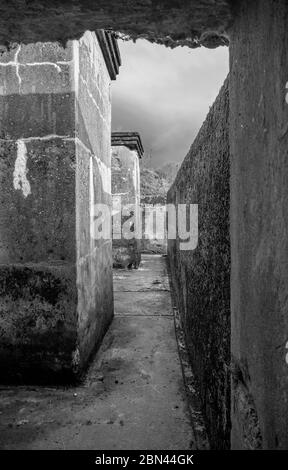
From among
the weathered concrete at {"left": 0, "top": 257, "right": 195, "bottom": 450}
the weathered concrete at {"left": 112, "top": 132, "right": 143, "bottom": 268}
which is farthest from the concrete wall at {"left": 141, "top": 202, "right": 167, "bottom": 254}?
the weathered concrete at {"left": 0, "top": 257, "right": 195, "bottom": 450}

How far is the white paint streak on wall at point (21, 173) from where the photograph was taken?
8.10 feet

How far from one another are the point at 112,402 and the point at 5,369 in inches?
33.4

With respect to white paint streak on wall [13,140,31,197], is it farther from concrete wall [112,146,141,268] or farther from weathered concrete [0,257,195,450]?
concrete wall [112,146,141,268]

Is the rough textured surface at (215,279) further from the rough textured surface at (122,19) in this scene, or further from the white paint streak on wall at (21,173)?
the white paint streak on wall at (21,173)

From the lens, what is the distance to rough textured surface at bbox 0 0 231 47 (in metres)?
0.95

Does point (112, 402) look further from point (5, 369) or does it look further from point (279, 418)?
point (279, 418)

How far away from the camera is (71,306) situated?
95.0 inches

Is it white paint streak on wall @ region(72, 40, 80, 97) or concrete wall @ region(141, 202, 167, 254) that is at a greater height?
white paint streak on wall @ region(72, 40, 80, 97)

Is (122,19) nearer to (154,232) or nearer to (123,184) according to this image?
(123,184)

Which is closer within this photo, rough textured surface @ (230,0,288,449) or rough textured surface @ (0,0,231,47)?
rough textured surface @ (230,0,288,449)

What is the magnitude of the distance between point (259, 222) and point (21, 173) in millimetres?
2072

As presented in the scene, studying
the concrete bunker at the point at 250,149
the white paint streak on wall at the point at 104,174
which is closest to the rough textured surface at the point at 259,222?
the concrete bunker at the point at 250,149
